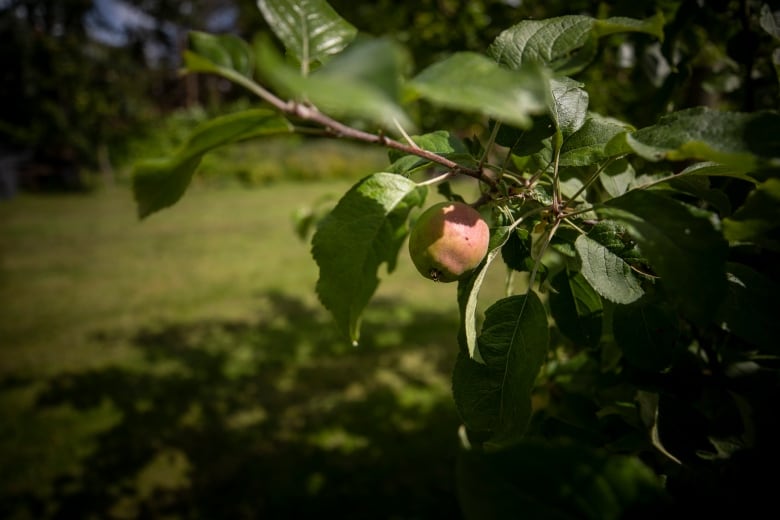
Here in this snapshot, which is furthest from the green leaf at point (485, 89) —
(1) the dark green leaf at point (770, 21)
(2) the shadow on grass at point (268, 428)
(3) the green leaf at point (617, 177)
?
(2) the shadow on grass at point (268, 428)

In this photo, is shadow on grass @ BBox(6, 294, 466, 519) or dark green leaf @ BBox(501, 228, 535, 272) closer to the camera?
dark green leaf @ BBox(501, 228, 535, 272)

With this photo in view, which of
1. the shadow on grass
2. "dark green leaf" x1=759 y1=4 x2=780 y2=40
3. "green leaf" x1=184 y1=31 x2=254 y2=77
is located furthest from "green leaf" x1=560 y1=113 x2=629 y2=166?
the shadow on grass

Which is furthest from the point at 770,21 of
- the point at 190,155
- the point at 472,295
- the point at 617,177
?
the point at 190,155

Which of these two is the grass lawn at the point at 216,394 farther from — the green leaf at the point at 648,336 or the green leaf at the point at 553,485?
the green leaf at the point at 553,485

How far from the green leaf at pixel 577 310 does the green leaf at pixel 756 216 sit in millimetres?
289

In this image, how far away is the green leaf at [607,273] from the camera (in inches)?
29.5

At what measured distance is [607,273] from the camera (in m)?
0.77

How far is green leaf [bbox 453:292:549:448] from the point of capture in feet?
2.43

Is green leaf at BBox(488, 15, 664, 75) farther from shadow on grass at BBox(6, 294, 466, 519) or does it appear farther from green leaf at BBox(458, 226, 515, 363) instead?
shadow on grass at BBox(6, 294, 466, 519)

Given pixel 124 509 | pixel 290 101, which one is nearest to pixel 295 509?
pixel 124 509

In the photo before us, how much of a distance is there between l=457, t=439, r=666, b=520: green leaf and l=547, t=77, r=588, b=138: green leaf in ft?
1.96

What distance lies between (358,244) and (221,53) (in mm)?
296

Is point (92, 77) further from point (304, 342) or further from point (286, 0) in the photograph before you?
point (286, 0)

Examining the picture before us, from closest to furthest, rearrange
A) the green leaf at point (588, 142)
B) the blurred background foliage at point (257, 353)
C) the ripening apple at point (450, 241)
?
the ripening apple at point (450, 241)
the green leaf at point (588, 142)
the blurred background foliage at point (257, 353)
